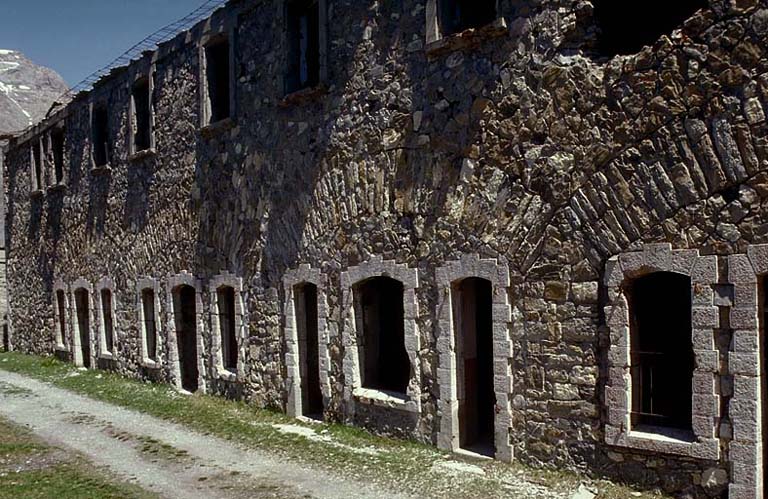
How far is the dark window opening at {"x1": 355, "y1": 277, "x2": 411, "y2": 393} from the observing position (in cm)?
995

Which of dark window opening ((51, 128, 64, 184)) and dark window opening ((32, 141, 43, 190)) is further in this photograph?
dark window opening ((32, 141, 43, 190))

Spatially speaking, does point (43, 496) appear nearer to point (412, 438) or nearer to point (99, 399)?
point (412, 438)

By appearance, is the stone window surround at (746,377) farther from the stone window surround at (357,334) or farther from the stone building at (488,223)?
the stone window surround at (357,334)

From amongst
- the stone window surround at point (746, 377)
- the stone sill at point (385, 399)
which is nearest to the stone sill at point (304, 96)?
the stone sill at point (385, 399)

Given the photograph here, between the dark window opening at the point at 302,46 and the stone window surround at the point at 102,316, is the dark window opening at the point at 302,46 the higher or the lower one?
the higher one

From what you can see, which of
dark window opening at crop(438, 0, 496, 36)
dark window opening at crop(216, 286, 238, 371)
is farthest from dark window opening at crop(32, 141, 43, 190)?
dark window opening at crop(438, 0, 496, 36)

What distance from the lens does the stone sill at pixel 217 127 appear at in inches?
489

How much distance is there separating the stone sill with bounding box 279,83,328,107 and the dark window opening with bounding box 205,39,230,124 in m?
2.43

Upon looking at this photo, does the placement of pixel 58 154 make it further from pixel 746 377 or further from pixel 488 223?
pixel 746 377

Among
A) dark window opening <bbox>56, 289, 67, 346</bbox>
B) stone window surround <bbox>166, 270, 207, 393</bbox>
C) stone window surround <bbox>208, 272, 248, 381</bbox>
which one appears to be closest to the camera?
stone window surround <bbox>208, 272, 248, 381</bbox>

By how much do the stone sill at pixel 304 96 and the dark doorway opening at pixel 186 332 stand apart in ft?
15.9

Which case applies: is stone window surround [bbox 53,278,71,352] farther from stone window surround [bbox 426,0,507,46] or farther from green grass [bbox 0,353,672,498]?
stone window surround [bbox 426,0,507,46]

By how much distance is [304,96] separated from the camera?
1064 centimetres

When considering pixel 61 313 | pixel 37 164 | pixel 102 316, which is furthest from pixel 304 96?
pixel 37 164
